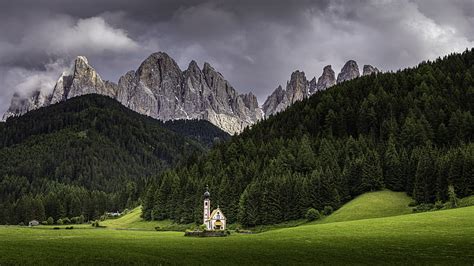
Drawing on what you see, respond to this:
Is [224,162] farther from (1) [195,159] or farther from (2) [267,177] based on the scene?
(2) [267,177]

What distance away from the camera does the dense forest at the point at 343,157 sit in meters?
110

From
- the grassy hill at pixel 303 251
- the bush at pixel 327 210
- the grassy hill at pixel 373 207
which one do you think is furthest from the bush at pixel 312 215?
Result: the grassy hill at pixel 303 251

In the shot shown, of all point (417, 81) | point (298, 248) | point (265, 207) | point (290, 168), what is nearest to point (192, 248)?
point (298, 248)

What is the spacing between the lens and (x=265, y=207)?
11375 cm

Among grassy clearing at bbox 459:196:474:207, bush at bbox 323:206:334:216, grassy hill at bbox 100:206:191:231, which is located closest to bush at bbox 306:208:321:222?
bush at bbox 323:206:334:216

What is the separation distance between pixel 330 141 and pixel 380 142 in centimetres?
1603

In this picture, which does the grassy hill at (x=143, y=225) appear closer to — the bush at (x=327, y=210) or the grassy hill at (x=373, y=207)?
the bush at (x=327, y=210)

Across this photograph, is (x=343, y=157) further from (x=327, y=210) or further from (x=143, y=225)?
(x=143, y=225)

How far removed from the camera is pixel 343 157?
457ft

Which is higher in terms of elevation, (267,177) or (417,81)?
(417,81)

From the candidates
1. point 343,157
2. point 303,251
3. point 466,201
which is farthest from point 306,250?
point 343,157

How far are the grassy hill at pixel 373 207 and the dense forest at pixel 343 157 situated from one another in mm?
3267

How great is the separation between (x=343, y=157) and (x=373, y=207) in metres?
41.4

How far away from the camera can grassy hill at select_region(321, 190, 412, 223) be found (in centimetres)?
9319
